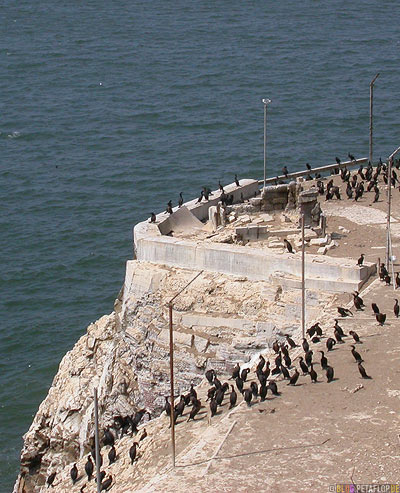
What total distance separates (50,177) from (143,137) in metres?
9.76

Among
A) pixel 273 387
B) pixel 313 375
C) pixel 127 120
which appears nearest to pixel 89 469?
pixel 273 387

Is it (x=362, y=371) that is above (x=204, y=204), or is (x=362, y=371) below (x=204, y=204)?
below

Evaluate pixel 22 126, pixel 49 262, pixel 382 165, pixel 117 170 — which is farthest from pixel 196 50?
pixel 382 165

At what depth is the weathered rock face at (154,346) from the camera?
4644 cm

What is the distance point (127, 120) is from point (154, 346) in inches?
1932

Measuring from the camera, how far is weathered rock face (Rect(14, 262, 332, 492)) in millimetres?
46438

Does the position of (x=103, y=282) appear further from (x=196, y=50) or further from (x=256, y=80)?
(x=196, y=50)

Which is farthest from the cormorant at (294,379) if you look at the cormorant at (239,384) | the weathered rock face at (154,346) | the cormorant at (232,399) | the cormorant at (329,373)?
the weathered rock face at (154,346)

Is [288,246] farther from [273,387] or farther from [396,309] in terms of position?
[273,387]

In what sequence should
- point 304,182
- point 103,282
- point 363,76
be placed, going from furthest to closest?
point 363,76, point 103,282, point 304,182

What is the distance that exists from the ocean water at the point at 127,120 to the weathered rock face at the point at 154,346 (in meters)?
4.97

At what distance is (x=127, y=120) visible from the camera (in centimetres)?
9500

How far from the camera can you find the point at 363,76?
4080 inches

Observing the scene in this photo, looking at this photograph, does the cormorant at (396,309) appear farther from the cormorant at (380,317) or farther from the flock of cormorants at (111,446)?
the flock of cormorants at (111,446)
